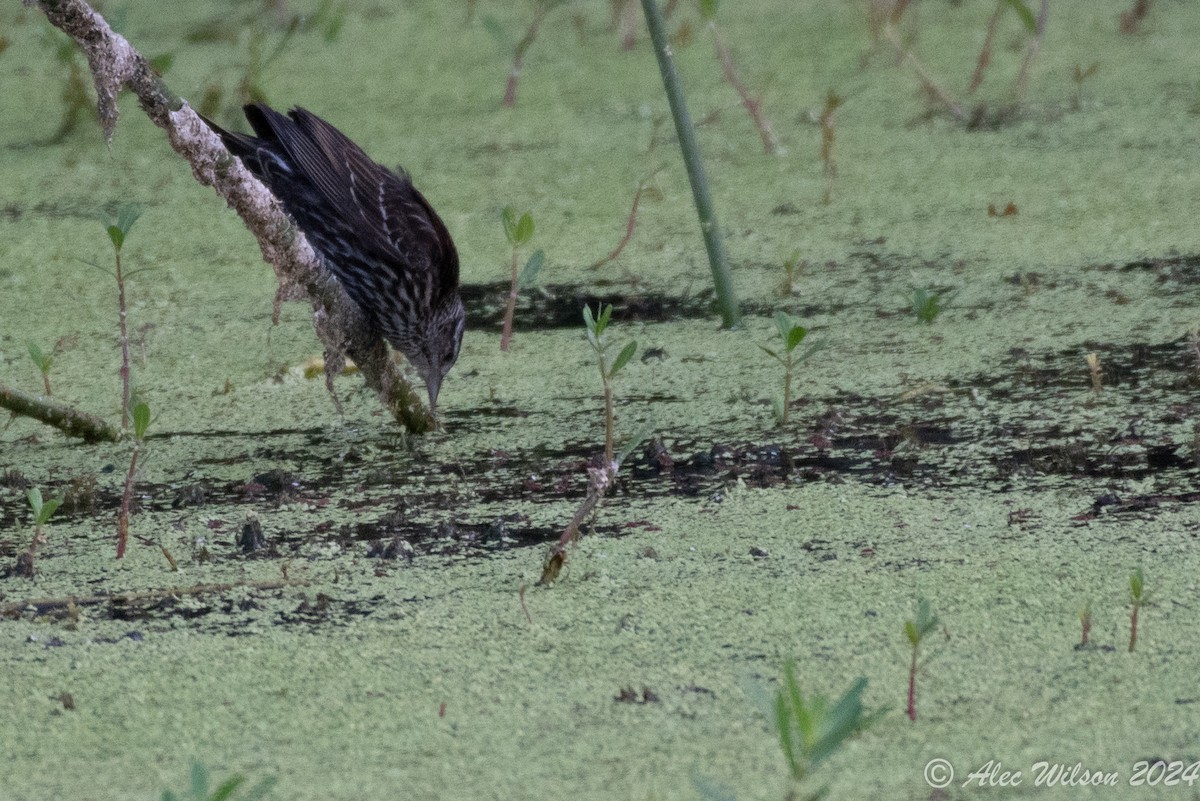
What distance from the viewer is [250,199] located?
2.67 meters

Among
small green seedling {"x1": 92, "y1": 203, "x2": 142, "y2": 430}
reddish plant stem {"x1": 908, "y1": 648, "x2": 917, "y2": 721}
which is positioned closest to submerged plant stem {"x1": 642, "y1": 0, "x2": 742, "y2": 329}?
small green seedling {"x1": 92, "y1": 203, "x2": 142, "y2": 430}

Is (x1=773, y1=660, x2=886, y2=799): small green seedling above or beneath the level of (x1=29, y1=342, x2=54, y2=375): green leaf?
beneath

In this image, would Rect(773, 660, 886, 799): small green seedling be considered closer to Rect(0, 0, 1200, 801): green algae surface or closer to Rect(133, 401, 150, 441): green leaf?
Rect(0, 0, 1200, 801): green algae surface

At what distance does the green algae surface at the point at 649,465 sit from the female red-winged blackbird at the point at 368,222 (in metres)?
0.16

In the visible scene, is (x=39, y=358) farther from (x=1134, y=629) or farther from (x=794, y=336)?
(x=1134, y=629)

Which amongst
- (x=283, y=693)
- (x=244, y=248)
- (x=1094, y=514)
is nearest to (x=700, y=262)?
(x=244, y=248)

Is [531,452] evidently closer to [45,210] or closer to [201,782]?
[201,782]

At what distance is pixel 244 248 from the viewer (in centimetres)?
403

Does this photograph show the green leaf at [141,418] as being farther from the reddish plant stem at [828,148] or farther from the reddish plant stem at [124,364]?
the reddish plant stem at [828,148]

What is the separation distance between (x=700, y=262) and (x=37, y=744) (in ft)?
7.54

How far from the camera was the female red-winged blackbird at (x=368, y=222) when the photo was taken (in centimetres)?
331

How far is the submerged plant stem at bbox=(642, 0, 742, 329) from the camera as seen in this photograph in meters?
3.19

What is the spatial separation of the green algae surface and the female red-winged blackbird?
0.16m

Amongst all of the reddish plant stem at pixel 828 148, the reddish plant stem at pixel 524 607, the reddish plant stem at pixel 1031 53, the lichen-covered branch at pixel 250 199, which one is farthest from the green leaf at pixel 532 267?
the reddish plant stem at pixel 1031 53
